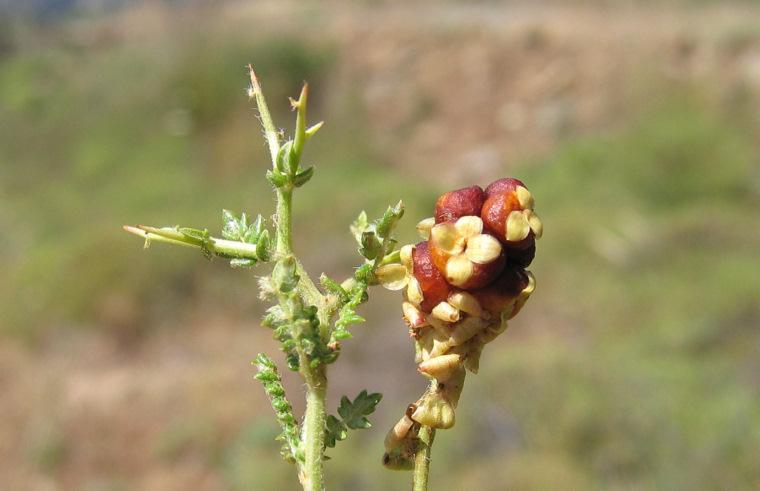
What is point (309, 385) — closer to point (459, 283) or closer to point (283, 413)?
point (283, 413)

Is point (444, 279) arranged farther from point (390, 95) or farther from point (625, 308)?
point (390, 95)

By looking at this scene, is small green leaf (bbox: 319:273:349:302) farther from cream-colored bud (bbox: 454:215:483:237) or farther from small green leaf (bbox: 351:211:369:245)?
cream-colored bud (bbox: 454:215:483:237)

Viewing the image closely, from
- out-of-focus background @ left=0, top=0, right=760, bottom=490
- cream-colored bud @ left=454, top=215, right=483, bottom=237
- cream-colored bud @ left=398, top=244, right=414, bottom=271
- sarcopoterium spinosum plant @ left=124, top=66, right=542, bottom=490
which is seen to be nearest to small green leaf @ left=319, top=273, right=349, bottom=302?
sarcopoterium spinosum plant @ left=124, top=66, right=542, bottom=490

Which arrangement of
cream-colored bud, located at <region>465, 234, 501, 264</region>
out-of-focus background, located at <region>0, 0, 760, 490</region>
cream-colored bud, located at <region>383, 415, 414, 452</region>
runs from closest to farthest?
cream-colored bud, located at <region>465, 234, 501, 264</region> < cream-colored bud, located at <region>383, 415, 414, 452</region> < out-of-focus background, located at <region>0, 0, 760, 490</region>

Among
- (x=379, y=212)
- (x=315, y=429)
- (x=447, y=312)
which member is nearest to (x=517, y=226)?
(x=447, y=312)

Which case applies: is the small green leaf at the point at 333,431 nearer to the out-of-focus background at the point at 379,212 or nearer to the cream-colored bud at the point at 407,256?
the cream-colored bud at the point at 407,256

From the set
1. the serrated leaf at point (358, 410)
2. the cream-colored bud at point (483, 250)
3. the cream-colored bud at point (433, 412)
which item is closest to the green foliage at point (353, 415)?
the serrated leaf at point (358, 410)
